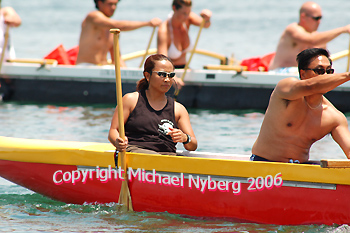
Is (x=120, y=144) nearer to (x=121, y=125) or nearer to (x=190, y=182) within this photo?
(x=121, y=125)

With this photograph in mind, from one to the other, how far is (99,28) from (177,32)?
48.7 inches

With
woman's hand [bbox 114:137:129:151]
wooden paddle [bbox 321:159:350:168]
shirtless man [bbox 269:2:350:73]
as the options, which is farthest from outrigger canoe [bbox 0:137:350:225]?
shirtless man [bbox 269:2:350:73]

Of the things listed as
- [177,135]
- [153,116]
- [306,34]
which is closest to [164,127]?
[153,116]

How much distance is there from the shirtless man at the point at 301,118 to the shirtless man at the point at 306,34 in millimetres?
5224

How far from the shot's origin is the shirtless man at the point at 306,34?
10.2 m

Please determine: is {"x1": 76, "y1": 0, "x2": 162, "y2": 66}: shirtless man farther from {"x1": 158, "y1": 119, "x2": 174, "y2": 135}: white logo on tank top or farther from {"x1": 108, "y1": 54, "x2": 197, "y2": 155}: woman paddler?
{"x1": 158, "y1": 119, "x2": 174, "y2": 135}: white logo on tank top

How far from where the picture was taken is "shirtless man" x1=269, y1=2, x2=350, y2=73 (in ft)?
33.4

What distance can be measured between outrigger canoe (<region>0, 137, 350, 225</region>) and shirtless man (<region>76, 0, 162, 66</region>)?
485cm

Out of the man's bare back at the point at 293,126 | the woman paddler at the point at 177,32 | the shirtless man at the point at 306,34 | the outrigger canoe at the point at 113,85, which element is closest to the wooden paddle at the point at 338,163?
the man's bare back at the point at 293,126

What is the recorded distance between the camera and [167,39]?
35.4 feet

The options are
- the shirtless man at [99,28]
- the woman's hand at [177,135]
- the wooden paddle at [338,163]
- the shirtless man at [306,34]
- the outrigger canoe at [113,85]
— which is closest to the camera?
the wooden paddle at [338,163]

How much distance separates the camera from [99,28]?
35.5 ft

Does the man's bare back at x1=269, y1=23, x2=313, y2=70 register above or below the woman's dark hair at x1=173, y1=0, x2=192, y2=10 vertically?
below

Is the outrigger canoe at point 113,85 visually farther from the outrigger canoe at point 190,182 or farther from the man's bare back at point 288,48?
the outrigger canoe at point 190,182
